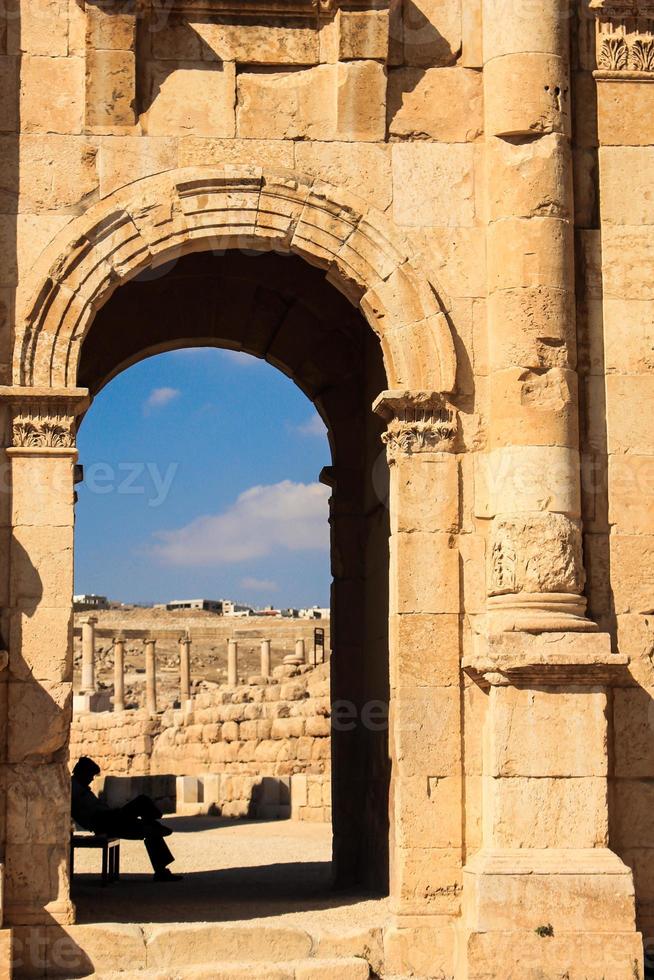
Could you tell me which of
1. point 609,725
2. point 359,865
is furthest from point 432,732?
point 359,865

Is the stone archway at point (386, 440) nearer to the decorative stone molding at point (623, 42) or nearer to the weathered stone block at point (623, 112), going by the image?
the weathered stone block at point (623, 112)

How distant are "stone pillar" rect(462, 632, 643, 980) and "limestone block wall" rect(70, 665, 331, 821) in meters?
12.5

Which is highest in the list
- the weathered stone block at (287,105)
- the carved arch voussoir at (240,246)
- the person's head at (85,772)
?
the weathered stone block at (287,105)

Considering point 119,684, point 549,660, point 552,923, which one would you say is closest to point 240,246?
point 549,660

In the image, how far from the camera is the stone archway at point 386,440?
31.0 feet

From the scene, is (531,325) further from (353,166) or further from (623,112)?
(623,112)

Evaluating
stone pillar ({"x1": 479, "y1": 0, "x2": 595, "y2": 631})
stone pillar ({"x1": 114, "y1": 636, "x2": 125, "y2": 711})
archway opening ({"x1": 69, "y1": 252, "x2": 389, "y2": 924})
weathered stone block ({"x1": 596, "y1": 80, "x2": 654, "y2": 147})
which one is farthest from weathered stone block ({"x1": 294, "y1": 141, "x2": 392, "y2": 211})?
stone pillar ({"x1": 114, "y1": 636, "x2": 125, "y2": 711})

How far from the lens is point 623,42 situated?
1045 cm

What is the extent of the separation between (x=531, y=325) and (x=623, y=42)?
2.20 meters

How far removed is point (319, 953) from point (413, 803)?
1.07 meters

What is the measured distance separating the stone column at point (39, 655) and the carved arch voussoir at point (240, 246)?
376mm

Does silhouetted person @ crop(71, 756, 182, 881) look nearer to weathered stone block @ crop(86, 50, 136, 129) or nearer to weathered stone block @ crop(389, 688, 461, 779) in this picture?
weathered stone block @ crop(389, 688, 461, 779)

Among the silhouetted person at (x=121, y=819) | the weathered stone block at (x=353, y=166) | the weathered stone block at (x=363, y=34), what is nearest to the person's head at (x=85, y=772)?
the silhouetted person at (x=121, y=819)

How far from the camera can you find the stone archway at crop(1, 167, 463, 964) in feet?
31.0
